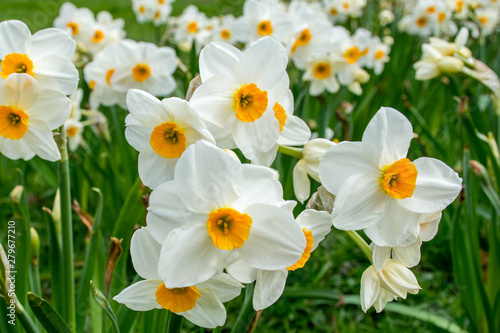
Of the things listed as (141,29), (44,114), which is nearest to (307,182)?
(44,114)

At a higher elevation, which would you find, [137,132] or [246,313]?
[137,132]

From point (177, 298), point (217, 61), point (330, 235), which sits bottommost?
point (330, 235)

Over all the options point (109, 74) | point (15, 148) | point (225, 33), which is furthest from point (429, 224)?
point (225, 33)

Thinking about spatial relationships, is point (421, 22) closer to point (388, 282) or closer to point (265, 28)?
point (265, 28)

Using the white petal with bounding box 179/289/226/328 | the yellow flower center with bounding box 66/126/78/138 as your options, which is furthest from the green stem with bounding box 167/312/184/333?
the yellow flower center with bounding box 66/126/78/138

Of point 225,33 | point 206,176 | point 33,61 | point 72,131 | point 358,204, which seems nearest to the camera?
point 206,176

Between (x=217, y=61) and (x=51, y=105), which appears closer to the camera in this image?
(x=217, y=61)

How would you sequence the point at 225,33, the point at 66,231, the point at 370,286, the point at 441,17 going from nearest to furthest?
the point at 370,286
the point at 66,231
the point at 225,33
the point at 441,17

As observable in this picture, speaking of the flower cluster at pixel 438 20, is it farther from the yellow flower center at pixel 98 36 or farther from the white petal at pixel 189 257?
the white petal at pixel 189 257
